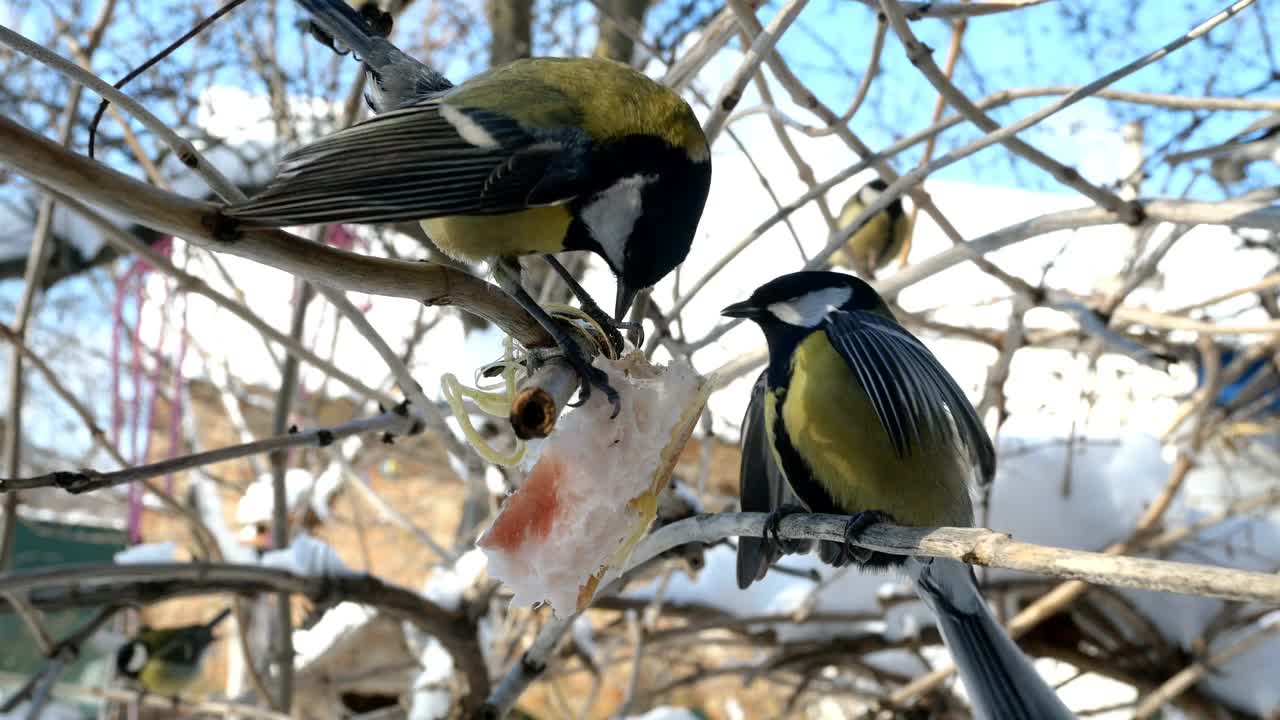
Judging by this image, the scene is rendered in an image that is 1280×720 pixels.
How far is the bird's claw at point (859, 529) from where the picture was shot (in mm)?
909

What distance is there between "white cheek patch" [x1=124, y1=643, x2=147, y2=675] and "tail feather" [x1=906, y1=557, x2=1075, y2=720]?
2.76 m

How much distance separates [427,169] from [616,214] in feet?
0.73

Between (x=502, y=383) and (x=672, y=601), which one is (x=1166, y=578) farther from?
(x=672, y=601)

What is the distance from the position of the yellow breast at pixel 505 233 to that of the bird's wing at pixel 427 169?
5 centimetres

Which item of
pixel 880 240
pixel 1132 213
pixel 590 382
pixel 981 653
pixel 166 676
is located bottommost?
pixel 981 653

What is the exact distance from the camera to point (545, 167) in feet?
3.43

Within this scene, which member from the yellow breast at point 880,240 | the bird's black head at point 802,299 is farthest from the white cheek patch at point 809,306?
the yellow breast at point 880,240

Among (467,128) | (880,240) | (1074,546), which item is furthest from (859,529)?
(880,240)

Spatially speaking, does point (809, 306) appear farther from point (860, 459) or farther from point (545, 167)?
point (545, 167)

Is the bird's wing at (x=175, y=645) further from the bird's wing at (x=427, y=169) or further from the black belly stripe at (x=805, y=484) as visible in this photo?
the bird's wing at (x=427, y=169)

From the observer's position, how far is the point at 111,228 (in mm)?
1310

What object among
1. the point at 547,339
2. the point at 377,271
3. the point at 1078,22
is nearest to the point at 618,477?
the point at 547,339

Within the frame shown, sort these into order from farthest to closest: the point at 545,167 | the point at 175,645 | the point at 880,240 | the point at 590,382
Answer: the point at 880,240
the point at 175,645
the point at 545,167
the point at 590,382

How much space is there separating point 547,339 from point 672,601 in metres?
1.89
